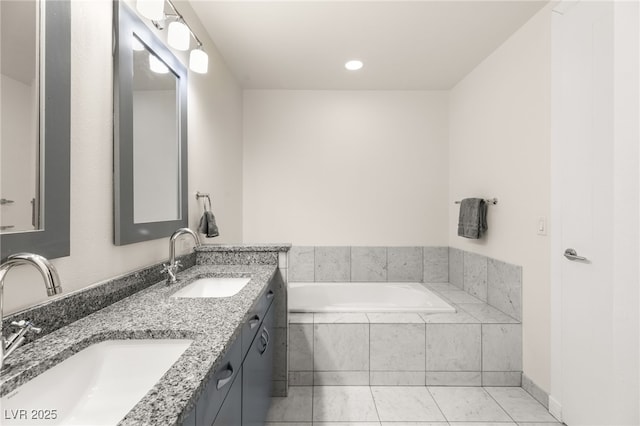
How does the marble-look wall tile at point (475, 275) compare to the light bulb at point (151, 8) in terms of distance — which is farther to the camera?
the marble-look wall tile at point (475, 275)

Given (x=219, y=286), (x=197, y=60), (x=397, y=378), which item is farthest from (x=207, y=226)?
(x=397, y=378)

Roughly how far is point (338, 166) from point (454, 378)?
7.00 ft

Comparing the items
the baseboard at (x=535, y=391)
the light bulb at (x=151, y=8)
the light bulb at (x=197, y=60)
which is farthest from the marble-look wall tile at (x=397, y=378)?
the light bulb at (x=151, y=8)

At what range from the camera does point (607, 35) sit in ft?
4.96

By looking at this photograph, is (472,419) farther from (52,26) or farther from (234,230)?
(52,26)

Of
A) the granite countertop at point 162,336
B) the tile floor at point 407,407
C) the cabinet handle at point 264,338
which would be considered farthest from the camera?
the tile floor at point 407,407

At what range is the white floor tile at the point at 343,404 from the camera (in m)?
1.85

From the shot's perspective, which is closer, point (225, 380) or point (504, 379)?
point (225, 380)

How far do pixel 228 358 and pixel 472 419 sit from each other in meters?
1.70

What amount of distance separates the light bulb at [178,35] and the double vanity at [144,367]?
119cm

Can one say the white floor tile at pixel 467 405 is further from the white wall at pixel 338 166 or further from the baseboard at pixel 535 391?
the white wall at pixel 338 166

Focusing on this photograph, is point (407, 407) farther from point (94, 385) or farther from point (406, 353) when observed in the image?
point (94, 385)

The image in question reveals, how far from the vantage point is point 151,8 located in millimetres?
1297

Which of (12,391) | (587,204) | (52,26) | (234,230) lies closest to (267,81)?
(234,230)
